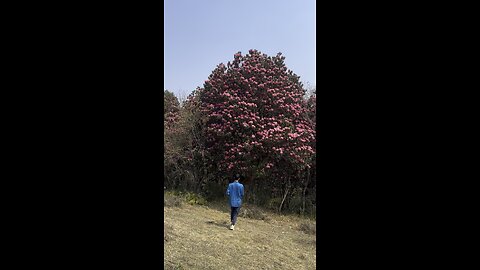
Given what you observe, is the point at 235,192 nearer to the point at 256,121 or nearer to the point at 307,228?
the point at 307,228

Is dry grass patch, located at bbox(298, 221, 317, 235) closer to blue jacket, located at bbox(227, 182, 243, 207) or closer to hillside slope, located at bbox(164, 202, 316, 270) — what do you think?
hillside slope, located at bbox(164, 202, 316, 270)

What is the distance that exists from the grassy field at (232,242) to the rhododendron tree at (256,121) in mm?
1850

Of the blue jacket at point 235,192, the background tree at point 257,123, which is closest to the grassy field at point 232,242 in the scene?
the blue jacket at point 235,192

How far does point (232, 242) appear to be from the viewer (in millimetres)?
7273

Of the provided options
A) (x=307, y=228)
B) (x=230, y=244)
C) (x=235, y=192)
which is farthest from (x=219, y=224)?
(x=307, y=228)

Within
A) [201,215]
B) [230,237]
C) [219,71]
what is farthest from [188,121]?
[230,237]

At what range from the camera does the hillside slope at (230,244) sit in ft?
19.8

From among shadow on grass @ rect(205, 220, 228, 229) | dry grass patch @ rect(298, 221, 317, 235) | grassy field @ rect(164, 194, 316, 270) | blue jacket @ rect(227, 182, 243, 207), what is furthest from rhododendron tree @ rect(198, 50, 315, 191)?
blue jacket @ rect(227, 182, 243, 207)

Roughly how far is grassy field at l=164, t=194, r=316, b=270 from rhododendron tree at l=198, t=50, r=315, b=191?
185 centimetres

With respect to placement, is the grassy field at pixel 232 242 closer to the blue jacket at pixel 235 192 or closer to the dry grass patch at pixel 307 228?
the dry grass patch at pixel 307 228
